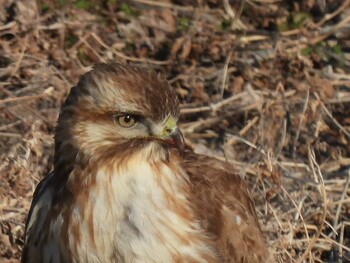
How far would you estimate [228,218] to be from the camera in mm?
5457

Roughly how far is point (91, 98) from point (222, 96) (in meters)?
3.05

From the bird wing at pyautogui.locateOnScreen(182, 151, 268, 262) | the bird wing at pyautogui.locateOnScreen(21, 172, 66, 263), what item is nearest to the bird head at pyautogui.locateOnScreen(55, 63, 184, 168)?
the bird wing at pyautogui.locateOnScreen(21, 172, 66, 263)

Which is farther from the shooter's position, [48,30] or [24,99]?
[48,30]

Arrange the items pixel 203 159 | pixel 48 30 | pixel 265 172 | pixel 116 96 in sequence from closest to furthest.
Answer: pixel 116 96
pixel 203 159
pixel 265 172
pixel 48 30

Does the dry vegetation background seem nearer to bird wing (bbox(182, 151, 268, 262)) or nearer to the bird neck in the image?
bird wing (bbox(182, 151, 268, 262))

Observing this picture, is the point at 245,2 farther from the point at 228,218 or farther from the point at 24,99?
the point at 228,218

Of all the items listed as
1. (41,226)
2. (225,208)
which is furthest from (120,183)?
(225,208)

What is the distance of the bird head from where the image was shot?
16.2ft

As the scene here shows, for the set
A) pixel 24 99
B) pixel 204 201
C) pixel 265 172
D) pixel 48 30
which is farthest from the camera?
pixel 48 30

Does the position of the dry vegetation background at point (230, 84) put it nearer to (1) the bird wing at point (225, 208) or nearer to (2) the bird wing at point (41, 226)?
(1) the bird wing at point (225, 208)

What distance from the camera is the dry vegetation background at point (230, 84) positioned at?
680cm

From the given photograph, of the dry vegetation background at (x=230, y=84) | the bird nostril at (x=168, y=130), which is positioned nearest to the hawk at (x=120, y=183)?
the bird nostril at (x=168, y=130)

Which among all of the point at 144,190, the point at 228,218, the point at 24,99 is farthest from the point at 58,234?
the point at 24,99

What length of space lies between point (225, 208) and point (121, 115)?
83 cm
